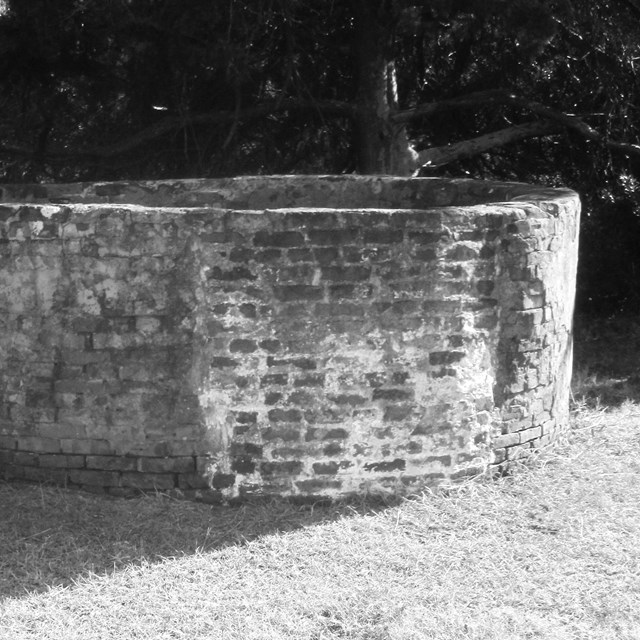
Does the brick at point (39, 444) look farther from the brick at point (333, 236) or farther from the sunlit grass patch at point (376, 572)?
the brick at point (333, 236)

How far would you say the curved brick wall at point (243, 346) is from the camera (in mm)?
Answer: 4434

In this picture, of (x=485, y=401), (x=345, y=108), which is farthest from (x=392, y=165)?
(x=485, y=401)

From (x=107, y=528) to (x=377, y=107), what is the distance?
533 centimetres

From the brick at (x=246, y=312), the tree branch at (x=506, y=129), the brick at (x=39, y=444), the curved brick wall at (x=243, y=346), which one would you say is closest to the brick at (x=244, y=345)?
the curved brick wall at (x=243, y=346)

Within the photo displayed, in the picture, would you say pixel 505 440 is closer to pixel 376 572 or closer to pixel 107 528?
pixel 376 572

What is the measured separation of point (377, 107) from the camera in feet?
28.6

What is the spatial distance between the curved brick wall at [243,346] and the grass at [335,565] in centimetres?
18

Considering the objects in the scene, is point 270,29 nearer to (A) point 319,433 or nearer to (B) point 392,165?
(B) point 392,165

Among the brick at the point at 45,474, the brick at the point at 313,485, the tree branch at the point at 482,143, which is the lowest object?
the brick at the point at 45,474

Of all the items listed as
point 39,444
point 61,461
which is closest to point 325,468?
point 61,461

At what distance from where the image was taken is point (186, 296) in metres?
4.46

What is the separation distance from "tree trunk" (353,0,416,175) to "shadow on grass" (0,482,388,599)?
4.68m

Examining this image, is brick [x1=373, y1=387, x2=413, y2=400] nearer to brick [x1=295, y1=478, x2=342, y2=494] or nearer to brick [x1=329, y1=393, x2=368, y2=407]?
brick [x1=329, y1=393, x2=368, y2=407]

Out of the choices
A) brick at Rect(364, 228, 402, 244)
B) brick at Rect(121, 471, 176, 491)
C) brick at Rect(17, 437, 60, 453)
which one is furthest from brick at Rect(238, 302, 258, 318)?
brick at Rect(17, 437, 60, 453)
